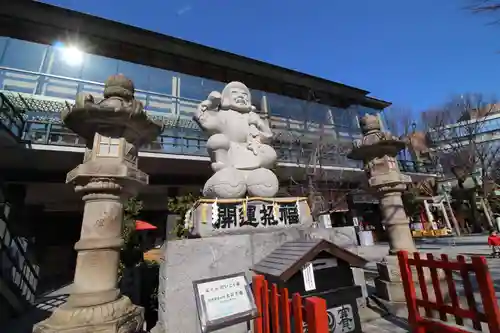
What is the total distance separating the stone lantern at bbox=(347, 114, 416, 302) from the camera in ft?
17.7

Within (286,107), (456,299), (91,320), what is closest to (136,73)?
(286,107)

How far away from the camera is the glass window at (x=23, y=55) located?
9906 millimetres

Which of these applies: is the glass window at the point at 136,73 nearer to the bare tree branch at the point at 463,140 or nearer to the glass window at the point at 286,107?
the glass window at the point at 286,107

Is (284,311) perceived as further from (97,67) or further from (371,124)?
(97,67)

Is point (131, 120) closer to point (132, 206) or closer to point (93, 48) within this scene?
point (132, 206)

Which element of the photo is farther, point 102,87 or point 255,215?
point 102,87

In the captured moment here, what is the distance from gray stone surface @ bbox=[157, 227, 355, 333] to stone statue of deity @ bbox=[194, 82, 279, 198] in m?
0.89

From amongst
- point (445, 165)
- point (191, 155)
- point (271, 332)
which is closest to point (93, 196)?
point (271, 332)

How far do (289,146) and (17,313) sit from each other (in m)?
11.5

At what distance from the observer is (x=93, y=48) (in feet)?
38.1

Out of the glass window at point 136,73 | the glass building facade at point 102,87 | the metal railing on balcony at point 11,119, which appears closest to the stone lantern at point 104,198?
the metal railing on balcony at point 11,119

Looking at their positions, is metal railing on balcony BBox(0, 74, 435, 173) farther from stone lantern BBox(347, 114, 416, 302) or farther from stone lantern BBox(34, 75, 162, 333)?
stone lantern BBox(34, 75, 162, 333)

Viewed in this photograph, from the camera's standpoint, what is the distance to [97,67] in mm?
11484

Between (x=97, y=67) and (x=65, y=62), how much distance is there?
1.19 metres
